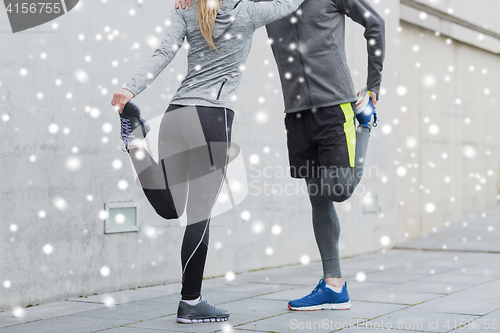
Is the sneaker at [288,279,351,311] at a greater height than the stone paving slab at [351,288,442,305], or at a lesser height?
greater

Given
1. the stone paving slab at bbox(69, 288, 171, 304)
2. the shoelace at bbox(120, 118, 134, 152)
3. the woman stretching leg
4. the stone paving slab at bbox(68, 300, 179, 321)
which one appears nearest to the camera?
the shoelace at bbox(120, 118, 134, 152)

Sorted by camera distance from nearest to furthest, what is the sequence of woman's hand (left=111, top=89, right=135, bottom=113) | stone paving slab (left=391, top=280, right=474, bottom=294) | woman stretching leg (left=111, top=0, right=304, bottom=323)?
woman's hand (left=111, top=89, right=135, bottom=113) < woman stretching leg (left=111, top=0, right=304, bottom=323) < stone paving slab (left=391, top=280, right=474, bottom=294)

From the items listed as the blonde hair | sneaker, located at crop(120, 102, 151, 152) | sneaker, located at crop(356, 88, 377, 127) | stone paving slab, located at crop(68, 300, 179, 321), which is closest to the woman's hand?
sneaker, located at crop(120, 102, 151, 152)

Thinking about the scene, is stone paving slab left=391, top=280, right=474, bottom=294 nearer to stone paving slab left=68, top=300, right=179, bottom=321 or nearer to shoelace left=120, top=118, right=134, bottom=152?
stone paving slab left=68, top=300, right=179, bottom=321

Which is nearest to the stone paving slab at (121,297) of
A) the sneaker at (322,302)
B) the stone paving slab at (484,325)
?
the sneaker at (322,302)

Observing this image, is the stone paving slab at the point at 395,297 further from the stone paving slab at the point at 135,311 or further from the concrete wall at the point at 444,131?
the concrete wall at the point at 444,131

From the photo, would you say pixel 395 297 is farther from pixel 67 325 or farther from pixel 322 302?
pixel 67 325

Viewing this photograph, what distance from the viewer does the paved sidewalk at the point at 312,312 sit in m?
2.87

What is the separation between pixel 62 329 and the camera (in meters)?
2.90

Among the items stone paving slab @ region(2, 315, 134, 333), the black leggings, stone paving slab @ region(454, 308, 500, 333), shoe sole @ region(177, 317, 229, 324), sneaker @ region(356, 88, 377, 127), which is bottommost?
stone paving slab @ region(454, 308, 500, 333)

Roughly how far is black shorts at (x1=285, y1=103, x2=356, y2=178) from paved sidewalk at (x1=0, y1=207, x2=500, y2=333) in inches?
31.0

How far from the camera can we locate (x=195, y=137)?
287cm

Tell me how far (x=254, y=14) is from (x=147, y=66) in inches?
23.3

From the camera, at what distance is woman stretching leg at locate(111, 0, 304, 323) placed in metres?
2.89
